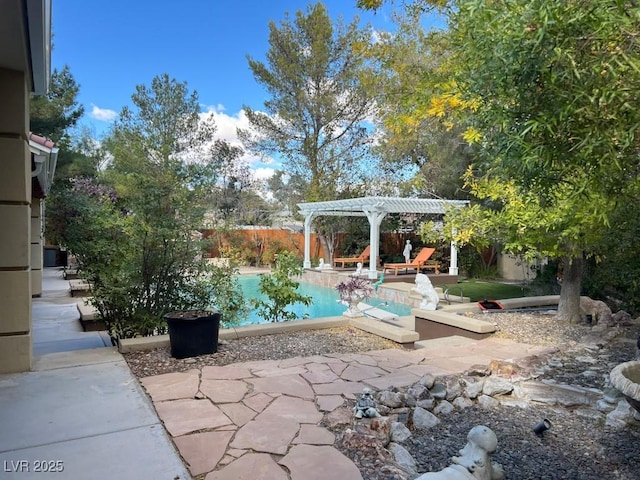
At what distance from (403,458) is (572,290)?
5.42 metres

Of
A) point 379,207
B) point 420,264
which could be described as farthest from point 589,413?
point 420,264

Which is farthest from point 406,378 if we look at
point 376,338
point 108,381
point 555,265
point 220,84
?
point 220,84

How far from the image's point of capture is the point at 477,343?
18.5ft

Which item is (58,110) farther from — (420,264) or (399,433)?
(399,433)

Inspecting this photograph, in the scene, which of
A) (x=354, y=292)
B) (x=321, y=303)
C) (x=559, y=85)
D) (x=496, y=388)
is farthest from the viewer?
(x=321, y=303)

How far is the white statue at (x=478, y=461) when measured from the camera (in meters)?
2.24

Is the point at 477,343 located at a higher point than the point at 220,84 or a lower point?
lower

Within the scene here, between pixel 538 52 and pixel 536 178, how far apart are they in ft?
2.36

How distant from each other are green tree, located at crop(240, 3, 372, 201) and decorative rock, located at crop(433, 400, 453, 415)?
1622cm

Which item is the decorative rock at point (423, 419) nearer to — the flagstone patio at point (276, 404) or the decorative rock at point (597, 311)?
the flagstone patio at point (276, 404)

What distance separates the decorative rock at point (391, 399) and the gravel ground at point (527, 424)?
335mm

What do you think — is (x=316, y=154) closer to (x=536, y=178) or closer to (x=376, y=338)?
(x=376, y=338)

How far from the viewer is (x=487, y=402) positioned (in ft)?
11.7

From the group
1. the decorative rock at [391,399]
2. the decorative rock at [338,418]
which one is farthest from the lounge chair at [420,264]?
the decorative rock at [338,418]
